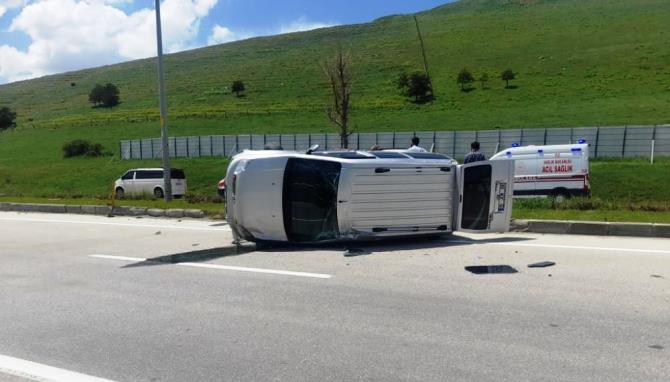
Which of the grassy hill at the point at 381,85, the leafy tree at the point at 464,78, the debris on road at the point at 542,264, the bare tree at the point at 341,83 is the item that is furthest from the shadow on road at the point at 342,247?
the leafy tree at the point at 464,78

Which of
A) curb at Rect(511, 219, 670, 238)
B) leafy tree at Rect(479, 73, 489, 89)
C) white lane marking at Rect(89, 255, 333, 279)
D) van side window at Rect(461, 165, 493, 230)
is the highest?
leafy tree at Rect(479, 73, 489, 89)

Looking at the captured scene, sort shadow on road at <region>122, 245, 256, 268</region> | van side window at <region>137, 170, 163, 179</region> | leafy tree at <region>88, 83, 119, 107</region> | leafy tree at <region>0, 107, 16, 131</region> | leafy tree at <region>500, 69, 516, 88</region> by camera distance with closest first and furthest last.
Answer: shadow on road at <region>122, 245, 256, 268</region> → van side window at <region>137, 170, 163, 179</region> → leafy tree at <region>500, 69, 516, 88</region> → leafy tree at <region>0, 107, 16, 131</region> → leafy tree at <region>88, 83, 119, 107</region>

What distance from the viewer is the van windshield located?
8820mm

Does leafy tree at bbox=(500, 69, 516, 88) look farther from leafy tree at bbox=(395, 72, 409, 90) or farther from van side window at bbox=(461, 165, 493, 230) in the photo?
van side window at bbox=(461, 165, 493, 230)

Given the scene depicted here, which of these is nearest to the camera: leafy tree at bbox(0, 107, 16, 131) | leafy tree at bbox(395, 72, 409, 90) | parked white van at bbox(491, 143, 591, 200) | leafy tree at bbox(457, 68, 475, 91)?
parked white van at bbox(491, 143, 591, 200)

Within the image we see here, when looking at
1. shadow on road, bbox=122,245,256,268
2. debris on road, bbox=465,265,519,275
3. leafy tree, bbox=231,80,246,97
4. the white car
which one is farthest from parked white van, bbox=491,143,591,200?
leafy tree, bbox=231,80,246,97

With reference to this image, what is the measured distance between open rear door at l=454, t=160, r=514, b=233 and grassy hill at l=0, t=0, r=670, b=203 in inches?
770

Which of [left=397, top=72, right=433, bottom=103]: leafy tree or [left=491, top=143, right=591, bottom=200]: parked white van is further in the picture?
[left=397, top=72, right=433, bottom=103]: leafy tree

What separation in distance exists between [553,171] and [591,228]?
25.8 feet

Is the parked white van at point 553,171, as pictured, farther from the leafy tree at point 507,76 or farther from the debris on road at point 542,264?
the leafy tree at point 507,76

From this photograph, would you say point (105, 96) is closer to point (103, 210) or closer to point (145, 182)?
point (145, 182)

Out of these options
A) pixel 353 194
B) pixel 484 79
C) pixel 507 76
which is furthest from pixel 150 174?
pixel 484 79

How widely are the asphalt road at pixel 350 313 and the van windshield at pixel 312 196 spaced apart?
0.42 m

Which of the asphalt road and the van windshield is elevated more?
the van windshield
